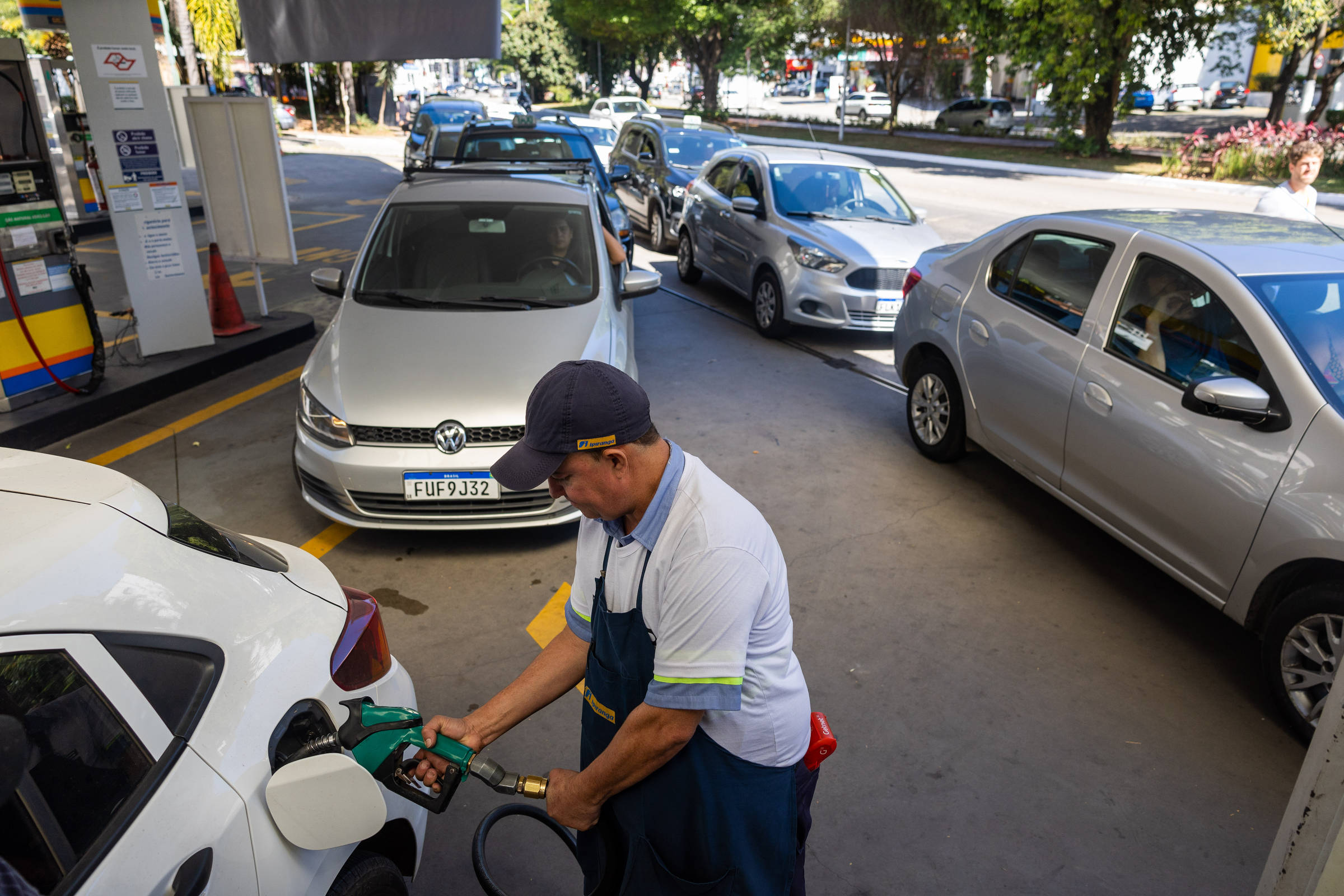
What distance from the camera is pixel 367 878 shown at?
2.07 meters

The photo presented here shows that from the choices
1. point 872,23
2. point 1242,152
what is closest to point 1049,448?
point 1242,152

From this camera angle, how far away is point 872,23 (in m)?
36.5

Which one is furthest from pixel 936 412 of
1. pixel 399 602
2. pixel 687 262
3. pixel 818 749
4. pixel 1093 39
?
pixel 1093 39

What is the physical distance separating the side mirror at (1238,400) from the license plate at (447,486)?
3015 millimetres

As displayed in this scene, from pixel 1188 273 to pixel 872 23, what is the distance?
36.8 metres

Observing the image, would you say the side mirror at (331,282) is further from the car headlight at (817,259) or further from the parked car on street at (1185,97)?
the parked car on street at (1185,97)

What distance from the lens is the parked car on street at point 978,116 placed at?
39906 millimetres

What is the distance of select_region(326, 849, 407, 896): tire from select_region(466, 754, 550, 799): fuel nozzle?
0.44m

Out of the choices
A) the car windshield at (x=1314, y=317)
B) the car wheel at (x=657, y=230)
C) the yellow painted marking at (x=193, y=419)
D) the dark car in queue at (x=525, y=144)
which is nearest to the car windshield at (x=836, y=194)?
the dark car in queue at (x=525, y=144)

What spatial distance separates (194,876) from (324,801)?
24 centimetres

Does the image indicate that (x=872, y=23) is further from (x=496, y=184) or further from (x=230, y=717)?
(x=230, y=717)

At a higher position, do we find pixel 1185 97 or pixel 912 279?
pixel 912 279

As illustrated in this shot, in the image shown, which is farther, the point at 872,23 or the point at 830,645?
the point at 872,23

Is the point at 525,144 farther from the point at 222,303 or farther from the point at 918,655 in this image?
the point at 918,655
